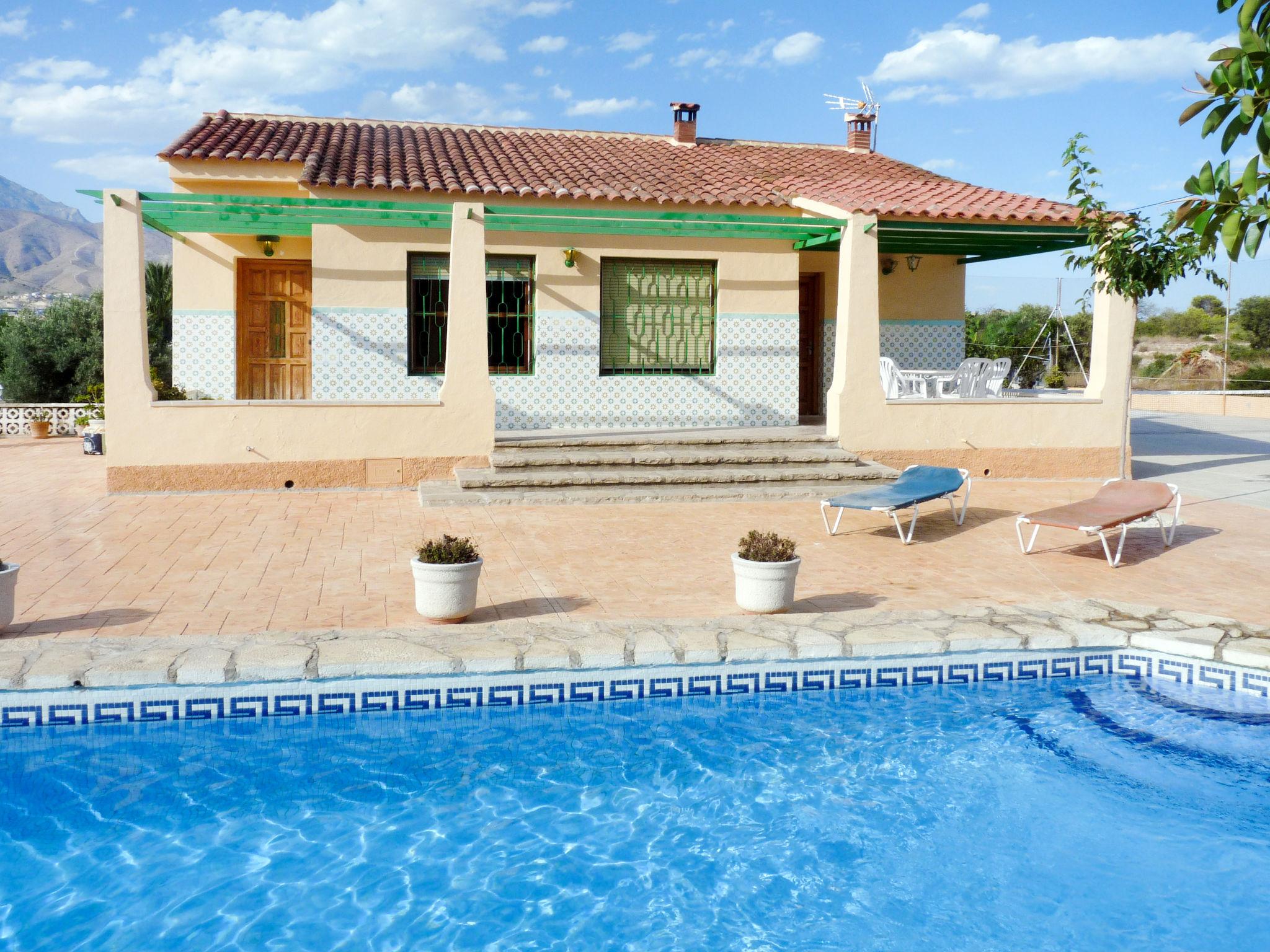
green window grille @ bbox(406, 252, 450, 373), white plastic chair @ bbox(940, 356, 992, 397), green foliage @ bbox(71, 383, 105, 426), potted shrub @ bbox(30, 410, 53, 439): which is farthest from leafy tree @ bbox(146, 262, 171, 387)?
white plastic chair @ bbox(940, 356, 992, 397)

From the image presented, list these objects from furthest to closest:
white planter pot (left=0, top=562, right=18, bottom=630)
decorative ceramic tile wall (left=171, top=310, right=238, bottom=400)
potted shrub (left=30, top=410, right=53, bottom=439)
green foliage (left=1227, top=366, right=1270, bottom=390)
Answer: green foliage (left=1227, top=366, right=1270, bottom=390)
potted shrub (left=30, top=410, right=53, bottom=439)
decorative ceramic tile wall (left=171, top=310, right=238, bottom=400)
white planter pot (left=0, top=562, right=18, bottom=630)

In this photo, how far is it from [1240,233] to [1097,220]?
8036mm

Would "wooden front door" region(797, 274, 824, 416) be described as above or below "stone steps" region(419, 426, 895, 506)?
above

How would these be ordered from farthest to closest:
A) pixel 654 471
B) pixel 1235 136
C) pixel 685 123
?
pixel 685 123
pixel 654 471
pixel 1235 136

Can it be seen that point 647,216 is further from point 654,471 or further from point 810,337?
point 810,337

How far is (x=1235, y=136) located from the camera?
321cm

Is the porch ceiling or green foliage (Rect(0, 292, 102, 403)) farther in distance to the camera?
green foliage (Rect(0, 292, 102, 403))

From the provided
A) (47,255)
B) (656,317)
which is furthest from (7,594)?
(47,255)

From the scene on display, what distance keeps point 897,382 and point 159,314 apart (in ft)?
54.5

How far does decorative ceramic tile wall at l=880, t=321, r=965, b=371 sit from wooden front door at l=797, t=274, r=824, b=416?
102cm

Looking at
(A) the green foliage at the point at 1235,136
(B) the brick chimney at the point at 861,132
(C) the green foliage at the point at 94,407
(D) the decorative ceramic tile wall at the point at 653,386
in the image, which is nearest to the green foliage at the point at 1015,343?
(B) the brick chimney at the point at 861,132

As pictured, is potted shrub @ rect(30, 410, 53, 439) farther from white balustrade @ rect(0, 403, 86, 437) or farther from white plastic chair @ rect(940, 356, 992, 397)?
white plastic chair @ rect(940, 356, 992, 397)

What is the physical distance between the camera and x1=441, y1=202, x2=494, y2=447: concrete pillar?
38.3 ft

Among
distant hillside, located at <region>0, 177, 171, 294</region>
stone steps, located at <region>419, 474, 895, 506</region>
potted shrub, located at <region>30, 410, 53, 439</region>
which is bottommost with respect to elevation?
stone steps, located at <region>419, 474, 895, 506</region>
